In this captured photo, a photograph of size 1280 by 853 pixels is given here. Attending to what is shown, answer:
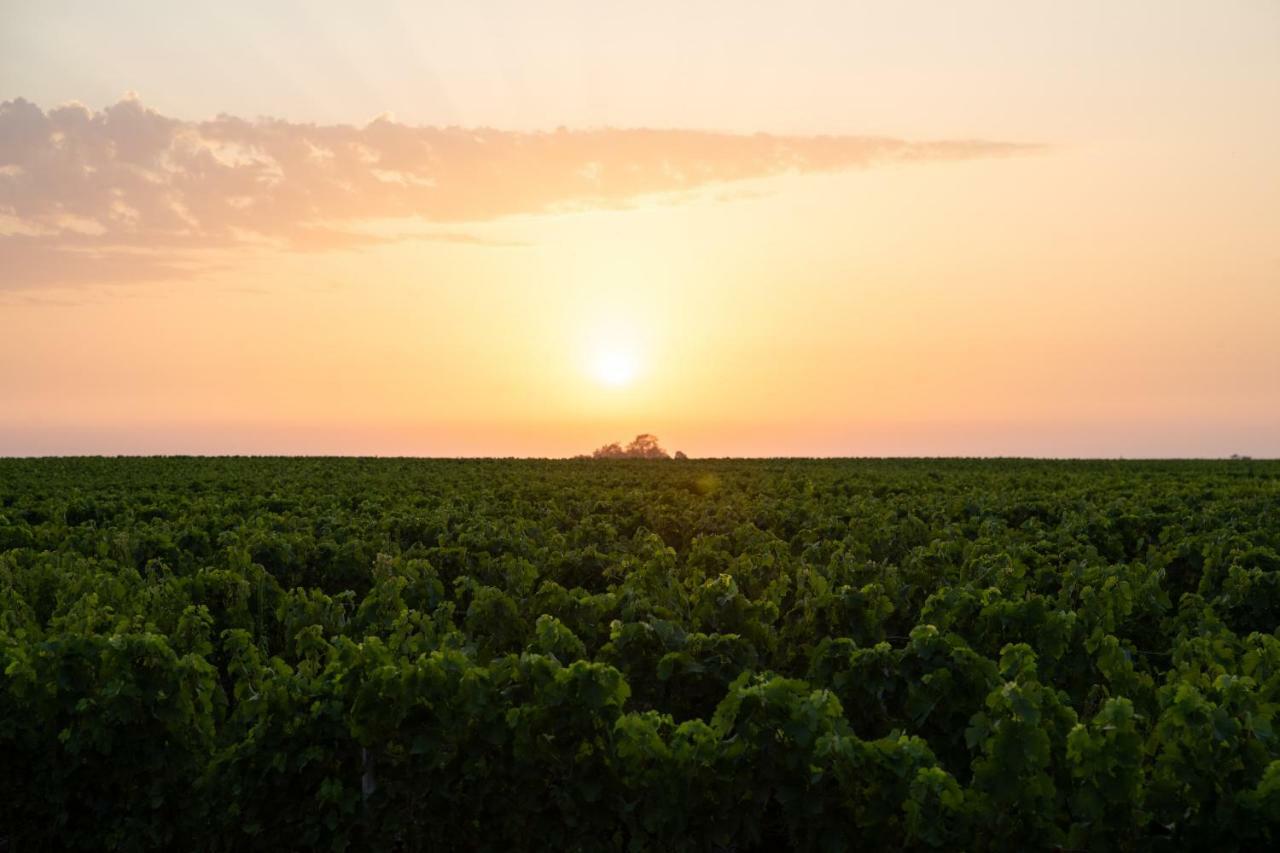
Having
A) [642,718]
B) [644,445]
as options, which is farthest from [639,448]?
[642,718]

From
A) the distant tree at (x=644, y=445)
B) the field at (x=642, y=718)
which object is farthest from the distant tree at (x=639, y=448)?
the field at (x=642, y=718)

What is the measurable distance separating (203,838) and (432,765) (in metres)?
1.95

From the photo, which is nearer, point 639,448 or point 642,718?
point 642,718

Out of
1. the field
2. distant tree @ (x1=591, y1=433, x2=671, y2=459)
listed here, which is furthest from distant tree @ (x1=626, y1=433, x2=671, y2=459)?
the field

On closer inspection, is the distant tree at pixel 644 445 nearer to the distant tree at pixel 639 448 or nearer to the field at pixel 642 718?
the distant tree at pixel 639 448

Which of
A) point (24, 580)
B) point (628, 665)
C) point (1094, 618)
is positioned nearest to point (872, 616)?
point (1094, 618)

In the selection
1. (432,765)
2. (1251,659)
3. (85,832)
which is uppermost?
(1251,659)

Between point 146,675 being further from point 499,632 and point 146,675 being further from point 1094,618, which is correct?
point 1094,618

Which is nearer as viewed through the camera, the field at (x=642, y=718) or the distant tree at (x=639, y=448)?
the field at (x=642, y=718)

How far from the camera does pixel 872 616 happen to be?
409 inches

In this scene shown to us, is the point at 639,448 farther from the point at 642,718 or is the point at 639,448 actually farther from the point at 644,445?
the point at 642,718

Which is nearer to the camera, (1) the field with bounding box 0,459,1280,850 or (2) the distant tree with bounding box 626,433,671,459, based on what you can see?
(1) the field with bounding box 0,459,1280,850

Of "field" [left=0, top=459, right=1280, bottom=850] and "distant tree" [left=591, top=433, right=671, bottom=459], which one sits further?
"distant tree" [left=591, top=433, right=671, bottom=459]

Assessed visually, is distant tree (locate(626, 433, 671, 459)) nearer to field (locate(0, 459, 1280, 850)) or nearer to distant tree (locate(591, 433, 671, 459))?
distant tree (locate(591, 433, 671, 459))
